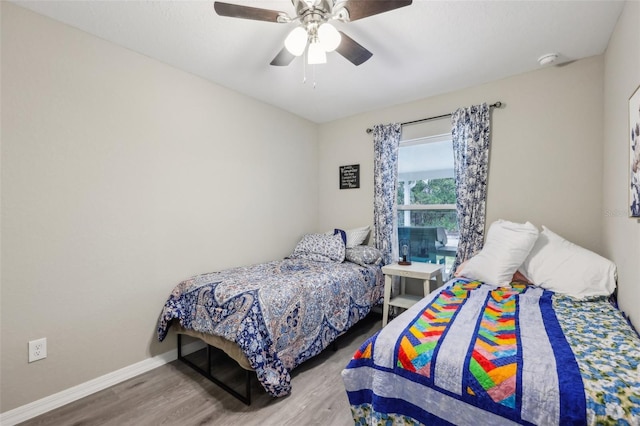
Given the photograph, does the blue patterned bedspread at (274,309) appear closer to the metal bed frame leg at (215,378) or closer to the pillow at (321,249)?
the metal bed frame leg at (215,378)

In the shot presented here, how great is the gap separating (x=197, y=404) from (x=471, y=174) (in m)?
2.98

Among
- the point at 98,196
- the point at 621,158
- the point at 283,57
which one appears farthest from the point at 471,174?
the point at 98,196

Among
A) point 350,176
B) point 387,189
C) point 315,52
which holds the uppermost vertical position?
point 315,52

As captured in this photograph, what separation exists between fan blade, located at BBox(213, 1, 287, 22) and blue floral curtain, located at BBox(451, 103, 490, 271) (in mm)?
2134

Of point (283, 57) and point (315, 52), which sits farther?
point (283, 57)

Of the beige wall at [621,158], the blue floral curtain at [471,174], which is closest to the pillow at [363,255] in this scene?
the blue floral curtain at [471,174]

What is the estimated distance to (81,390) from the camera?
6.45 ft

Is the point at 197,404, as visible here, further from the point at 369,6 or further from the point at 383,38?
the point at 383,38

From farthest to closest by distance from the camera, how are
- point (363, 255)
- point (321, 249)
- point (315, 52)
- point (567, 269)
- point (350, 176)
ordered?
point (350, 176), point (321, 249), point (363, 255), point (567, 269), point (315, 52)

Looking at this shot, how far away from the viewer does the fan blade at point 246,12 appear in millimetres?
1459

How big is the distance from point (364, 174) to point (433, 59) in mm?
1566

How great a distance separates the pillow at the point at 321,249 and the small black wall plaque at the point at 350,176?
77 cm

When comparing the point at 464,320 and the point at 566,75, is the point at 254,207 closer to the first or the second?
the point at 464,320

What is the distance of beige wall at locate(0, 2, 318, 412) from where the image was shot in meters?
1.76
